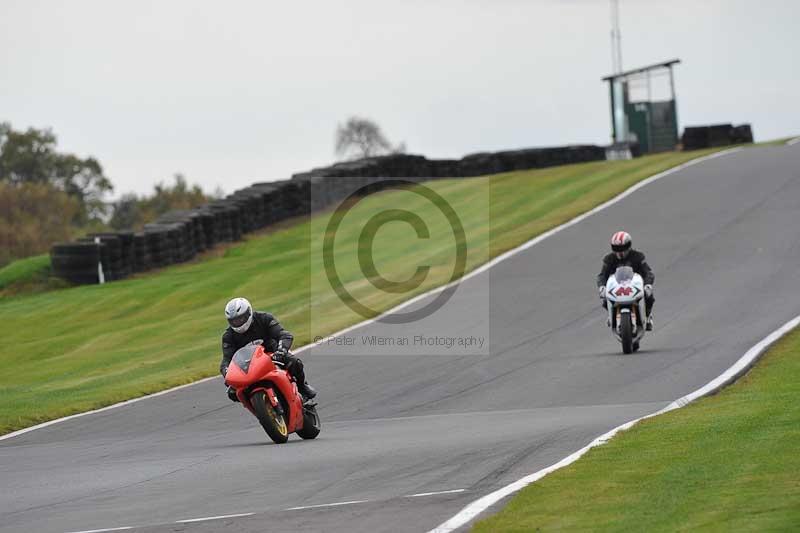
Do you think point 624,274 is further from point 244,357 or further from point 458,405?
point 244,357

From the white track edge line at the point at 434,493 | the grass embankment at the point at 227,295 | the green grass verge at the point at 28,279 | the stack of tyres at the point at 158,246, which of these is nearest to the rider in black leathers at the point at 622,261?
the grass embankment at the point at 227,295

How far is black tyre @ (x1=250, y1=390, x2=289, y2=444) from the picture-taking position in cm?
1295

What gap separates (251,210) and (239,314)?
27575 mm

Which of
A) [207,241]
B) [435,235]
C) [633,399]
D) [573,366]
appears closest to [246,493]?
[633,399]

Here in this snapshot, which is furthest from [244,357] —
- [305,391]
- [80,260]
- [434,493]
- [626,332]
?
[80,260]

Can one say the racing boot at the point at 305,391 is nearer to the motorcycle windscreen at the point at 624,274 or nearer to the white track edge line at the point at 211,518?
the white track edge line at the point at 211,518

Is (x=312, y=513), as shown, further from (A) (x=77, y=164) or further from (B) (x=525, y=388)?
(A) (x=77, y=164)

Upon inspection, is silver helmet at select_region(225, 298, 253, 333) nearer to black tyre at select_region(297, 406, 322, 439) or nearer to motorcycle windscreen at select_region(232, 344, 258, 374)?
motorcycle windscreen at select_region(232, 344, 258, 374)

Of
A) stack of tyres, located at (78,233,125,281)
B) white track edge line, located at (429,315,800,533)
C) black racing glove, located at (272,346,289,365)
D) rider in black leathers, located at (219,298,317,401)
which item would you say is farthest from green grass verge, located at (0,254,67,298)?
black racing glove, located at (272,346,289,365)

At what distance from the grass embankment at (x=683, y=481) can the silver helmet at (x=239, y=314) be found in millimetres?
3961

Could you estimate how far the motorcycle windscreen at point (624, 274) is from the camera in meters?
18.7

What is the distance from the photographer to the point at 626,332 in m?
18.4

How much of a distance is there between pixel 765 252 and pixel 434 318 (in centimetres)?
661

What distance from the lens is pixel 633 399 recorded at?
49.4 ft
